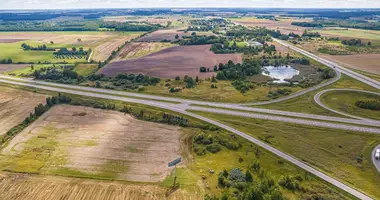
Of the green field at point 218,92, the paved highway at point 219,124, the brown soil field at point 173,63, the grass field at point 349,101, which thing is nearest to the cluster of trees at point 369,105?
the grass field at point 349,101

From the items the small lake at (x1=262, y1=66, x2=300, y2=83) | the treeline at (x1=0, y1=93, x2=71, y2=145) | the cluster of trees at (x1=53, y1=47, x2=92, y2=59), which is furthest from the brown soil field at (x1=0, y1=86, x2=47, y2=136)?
the small lake at (x1=262, y1=66, x2=300, y2=83)

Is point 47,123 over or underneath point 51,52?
underneath

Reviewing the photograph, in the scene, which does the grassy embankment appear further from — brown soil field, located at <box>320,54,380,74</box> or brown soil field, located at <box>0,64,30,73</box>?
brown soil field, located at <box>320,54,380,74</box>

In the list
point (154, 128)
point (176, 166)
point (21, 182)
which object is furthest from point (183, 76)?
point (21, 182)

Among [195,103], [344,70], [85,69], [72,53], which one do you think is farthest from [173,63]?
[344,70]

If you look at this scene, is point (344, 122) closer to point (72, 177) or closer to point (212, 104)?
point (212, 104)

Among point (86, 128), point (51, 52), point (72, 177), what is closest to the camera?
point (72, 177)

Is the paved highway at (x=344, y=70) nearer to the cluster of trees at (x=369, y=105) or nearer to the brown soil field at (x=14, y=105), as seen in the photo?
the cluster of trees at (x=369, y=105)
